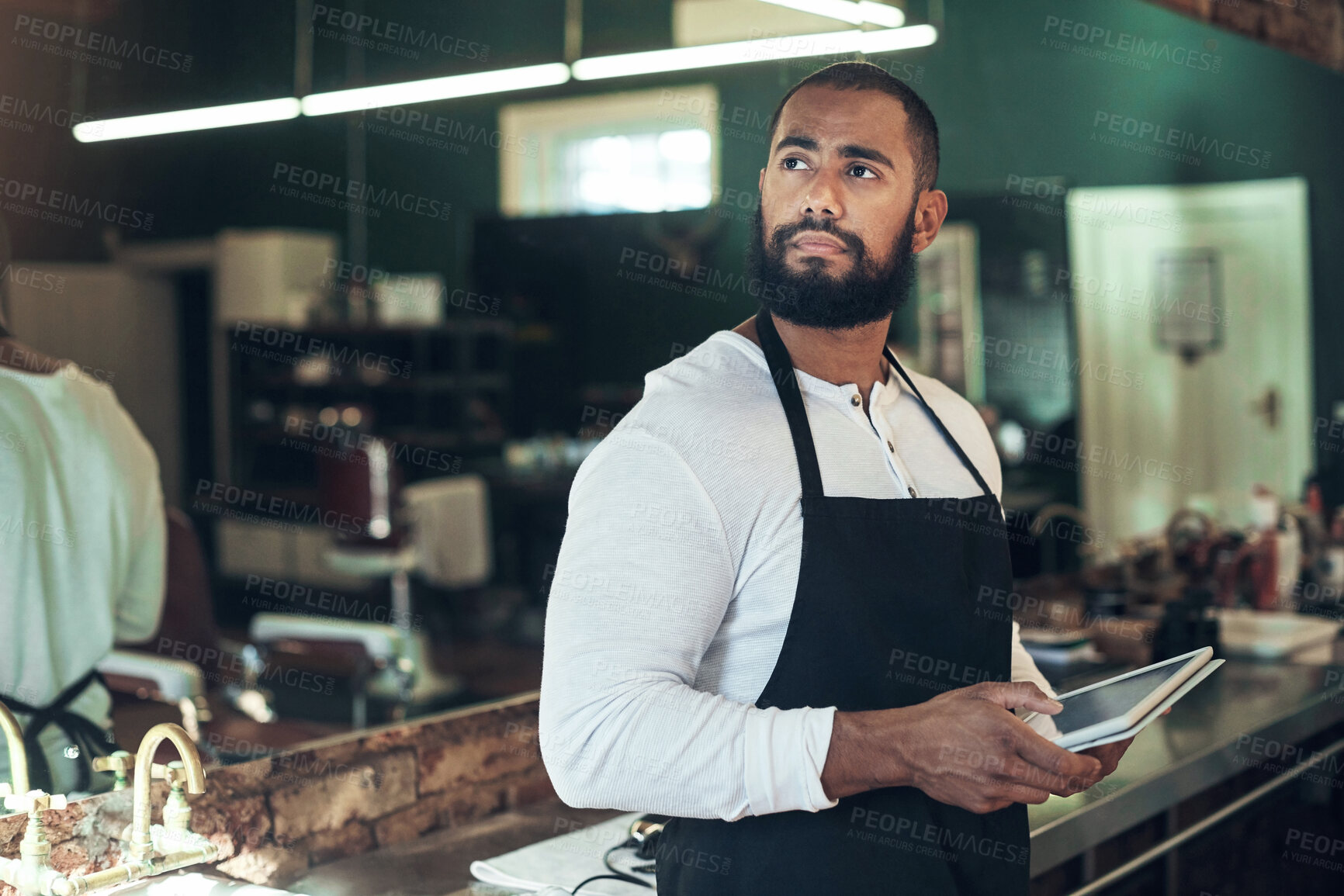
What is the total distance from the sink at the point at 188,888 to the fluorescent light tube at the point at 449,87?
152cm

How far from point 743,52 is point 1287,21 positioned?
2.09m

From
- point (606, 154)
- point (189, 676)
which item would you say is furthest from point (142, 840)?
point (606, 154)

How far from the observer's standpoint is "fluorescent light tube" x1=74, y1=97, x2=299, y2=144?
1777 mm

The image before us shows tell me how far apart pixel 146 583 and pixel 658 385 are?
2.70 feet

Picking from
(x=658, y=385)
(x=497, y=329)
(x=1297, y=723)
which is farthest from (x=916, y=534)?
(x=497, y=329)

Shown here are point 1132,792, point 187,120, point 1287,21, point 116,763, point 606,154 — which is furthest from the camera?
point 606,154

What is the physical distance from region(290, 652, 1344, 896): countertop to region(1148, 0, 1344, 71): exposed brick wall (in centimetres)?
187

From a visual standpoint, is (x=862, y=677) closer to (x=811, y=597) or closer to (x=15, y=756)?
(x=811, y=597)

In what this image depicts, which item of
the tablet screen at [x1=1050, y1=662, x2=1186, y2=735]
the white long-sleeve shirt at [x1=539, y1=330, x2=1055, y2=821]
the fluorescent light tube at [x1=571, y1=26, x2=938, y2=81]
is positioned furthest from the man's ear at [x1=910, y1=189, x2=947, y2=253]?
the fluorescent light tube at [x1=571, y1=26, x2=938, y2=81]

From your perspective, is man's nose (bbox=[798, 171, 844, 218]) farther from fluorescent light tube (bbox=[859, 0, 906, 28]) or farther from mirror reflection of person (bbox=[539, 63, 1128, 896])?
fluorescent light tube (bbox=[859, 0, 906, 28])

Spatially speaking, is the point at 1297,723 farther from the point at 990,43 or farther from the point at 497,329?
the point at 497,329

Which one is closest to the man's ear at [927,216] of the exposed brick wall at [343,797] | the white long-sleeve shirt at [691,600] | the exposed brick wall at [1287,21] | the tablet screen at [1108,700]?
the white long-sleeve shirt at [691,600]

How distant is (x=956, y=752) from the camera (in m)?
1.22

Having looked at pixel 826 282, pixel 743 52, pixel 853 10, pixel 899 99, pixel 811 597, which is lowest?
pixel 811 597
